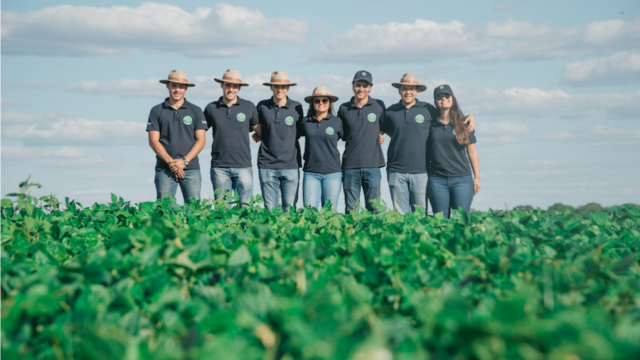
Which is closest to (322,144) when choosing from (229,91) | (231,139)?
(231,139)

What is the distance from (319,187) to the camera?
10109 mm

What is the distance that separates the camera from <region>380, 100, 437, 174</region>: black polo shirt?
970 cm

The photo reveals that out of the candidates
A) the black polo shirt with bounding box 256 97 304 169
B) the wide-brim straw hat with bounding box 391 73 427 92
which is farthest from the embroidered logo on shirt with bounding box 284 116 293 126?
the wide-brim straw hat with bounding box 391 73 427 92

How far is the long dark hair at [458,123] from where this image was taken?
926 centimetres

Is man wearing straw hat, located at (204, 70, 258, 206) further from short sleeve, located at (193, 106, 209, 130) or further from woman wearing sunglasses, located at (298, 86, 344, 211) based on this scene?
woman wearing sunglasses, located at (298, 86, 344, 211)

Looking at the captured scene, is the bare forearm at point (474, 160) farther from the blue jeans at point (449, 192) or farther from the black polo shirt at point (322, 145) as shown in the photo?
the black polo shirt at point (322, 145)

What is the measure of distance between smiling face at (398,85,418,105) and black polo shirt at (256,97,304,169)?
1.88 meters

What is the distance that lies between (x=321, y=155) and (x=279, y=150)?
774mm

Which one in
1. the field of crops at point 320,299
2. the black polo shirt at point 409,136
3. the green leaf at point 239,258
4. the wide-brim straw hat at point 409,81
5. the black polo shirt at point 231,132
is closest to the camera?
the field of crops at point 320,299

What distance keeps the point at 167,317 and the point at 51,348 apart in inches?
16.3

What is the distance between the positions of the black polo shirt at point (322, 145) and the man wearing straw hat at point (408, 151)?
93cm

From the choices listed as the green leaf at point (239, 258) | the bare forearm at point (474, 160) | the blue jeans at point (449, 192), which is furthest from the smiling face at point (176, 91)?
the green leaf at point (239, 258)

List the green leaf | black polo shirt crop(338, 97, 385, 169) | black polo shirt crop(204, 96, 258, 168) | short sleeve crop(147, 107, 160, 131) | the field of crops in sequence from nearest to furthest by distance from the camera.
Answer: the field of crops < the green leaf < black polo shirt crop(338, 97, 385, 169) < black polo shirt crop(204, 96, 258, 168) < short sleeve crop(147, 107, 160, 131)

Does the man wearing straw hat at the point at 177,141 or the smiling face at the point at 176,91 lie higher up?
the smiling face at the point at 176,91
